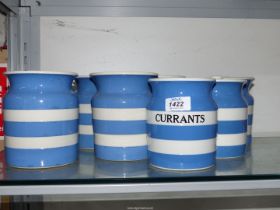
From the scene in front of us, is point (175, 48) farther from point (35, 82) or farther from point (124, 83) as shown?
point (35, 82)

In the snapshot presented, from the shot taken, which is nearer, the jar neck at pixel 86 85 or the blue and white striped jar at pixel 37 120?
the blue and white striped jar at pixel 37 120

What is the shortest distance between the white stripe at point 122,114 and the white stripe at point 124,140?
0.12 feet

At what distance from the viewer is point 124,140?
66 centimetres

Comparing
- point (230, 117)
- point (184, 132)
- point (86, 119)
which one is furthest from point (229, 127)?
point (86, 119)

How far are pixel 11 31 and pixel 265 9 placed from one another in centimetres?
72

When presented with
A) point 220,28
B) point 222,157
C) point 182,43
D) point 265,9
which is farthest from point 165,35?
point 222,157

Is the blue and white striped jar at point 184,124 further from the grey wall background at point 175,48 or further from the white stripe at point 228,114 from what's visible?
the grey wall background at point 175,48

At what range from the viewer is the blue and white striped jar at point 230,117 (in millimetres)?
690

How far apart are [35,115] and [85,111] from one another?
0.18m

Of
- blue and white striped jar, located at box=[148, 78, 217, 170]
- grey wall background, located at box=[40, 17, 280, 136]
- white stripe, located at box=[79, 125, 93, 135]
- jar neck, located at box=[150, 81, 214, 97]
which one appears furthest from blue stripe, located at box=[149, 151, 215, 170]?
grey wall background, located at box=[40, 17, 280, 136]

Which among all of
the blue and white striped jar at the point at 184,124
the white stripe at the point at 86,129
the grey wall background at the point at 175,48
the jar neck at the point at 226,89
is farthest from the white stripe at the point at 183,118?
the grey wall background at the point at 175,48

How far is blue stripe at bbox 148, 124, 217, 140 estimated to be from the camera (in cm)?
58

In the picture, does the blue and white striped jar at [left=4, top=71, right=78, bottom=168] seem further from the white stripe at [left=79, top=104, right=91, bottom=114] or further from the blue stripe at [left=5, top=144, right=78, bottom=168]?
the white stripe at [left=79, top=104, right=91, bottom=114]

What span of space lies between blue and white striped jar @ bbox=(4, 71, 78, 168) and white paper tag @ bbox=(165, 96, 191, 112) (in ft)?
0.62
